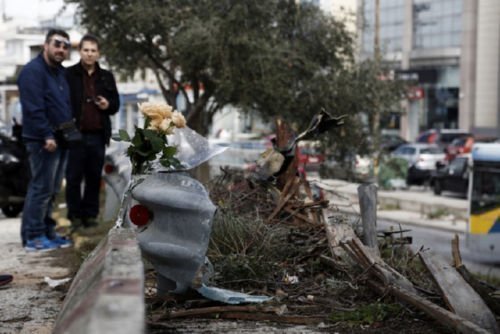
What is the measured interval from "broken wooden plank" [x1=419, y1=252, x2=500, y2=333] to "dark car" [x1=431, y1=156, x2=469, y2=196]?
72.5 ft

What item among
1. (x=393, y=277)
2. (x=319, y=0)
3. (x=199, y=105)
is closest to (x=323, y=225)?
(x=393, y=277)

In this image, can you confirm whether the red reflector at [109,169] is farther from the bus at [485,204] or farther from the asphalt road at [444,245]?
the bus at [485,204]

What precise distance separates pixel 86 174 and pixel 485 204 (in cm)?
808

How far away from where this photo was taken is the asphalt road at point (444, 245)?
13.7 m

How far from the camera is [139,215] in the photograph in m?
5.23

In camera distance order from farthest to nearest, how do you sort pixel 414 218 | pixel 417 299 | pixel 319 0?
pixel 414 218 < pixel 319 0 < pixel 417 299

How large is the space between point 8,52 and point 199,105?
50.9 metres

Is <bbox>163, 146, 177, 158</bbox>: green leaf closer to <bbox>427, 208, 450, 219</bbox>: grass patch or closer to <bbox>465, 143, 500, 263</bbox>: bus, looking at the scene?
<bbox>465, 143, 500, 263</bbox>: bus

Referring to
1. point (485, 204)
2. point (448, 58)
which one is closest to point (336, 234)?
point (485, 204)

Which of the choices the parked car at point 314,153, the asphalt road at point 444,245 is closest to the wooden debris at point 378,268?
the asphalt road at point 444,245

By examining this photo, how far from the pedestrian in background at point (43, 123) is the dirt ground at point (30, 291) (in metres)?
0.34

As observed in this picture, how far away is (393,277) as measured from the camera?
221 inches

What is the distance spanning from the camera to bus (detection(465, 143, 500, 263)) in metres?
14.3

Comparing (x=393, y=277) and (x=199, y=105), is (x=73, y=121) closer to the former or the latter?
(x=393, y=277)
